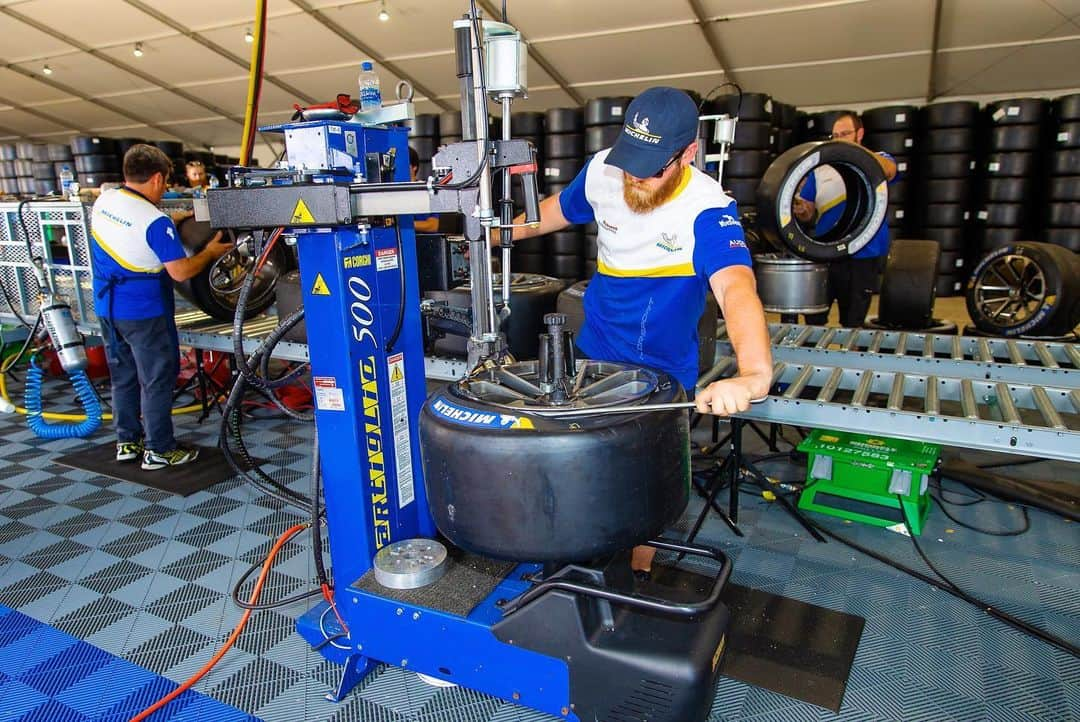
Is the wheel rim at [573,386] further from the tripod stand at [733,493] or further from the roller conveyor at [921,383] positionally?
the tripod stand at [733,493]

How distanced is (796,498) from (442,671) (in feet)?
6.57

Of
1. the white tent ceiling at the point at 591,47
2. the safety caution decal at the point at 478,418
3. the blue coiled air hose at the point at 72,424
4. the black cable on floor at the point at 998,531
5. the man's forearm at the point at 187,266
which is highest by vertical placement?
the white tent ceiling at the point at 591,47

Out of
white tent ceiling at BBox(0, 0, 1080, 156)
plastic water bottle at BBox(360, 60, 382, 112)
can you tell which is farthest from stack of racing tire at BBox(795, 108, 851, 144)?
plastic water bottle at BBox(360, 60, 382, 112)

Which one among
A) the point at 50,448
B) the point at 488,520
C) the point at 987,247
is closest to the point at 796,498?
the point at 488,520

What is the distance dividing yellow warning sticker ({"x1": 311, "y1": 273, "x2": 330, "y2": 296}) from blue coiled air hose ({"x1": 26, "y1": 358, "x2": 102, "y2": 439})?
9.73 ft

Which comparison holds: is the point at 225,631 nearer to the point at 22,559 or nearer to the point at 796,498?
the point at 22,559

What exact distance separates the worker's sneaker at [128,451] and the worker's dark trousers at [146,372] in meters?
0.03

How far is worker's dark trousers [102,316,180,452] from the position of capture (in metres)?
3.62

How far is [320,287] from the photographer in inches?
75.0

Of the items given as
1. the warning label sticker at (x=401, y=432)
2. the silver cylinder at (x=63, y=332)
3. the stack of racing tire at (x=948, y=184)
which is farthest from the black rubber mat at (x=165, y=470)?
the stack of racing tire at (x=948, y=184)

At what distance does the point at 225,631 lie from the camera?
2336mm

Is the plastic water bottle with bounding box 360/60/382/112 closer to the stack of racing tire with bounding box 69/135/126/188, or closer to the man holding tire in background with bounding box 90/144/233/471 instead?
the man holding tire in background with bounding box 90/144/233/471

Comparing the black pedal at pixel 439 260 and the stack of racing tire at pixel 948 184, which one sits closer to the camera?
the black pedal at pixel 439 260

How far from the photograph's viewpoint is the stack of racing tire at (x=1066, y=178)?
7121 mm
